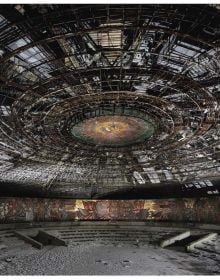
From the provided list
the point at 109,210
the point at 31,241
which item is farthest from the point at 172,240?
the point at 109,210

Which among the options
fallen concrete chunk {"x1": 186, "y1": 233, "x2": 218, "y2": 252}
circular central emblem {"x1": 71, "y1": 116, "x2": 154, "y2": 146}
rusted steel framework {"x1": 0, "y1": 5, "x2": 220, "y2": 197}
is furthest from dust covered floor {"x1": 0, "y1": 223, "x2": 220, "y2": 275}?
circular central emblem {"x1": 71, "y1": 116, "x2": 154, "y2": 146}

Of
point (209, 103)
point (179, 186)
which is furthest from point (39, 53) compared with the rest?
point (179, 186)

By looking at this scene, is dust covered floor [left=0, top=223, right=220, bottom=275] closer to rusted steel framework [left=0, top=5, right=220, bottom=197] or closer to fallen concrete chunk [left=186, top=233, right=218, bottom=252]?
fallen concrete chunk [left=186, top=233, right=218, bottom=252]

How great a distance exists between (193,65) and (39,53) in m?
6.18

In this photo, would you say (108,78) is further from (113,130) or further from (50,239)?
(50,239)

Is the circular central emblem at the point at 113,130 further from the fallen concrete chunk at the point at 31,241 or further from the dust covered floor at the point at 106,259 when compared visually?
the fallen concrete chunk at the point at 31,241

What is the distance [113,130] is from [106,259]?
794cm

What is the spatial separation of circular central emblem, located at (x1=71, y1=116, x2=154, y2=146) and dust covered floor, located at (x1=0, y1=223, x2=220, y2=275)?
738 centimetres

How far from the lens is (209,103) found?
1404 centimetres

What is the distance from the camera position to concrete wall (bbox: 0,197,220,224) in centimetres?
3209

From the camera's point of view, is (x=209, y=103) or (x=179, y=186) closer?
(x=209, y=103)

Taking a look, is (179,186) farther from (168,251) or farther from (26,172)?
(26,172)

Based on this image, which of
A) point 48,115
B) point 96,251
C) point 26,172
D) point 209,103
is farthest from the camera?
point 26,172

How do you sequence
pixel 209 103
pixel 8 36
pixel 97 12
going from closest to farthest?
pixel 97 12 → pixel 8 36 → pixel 209 103
